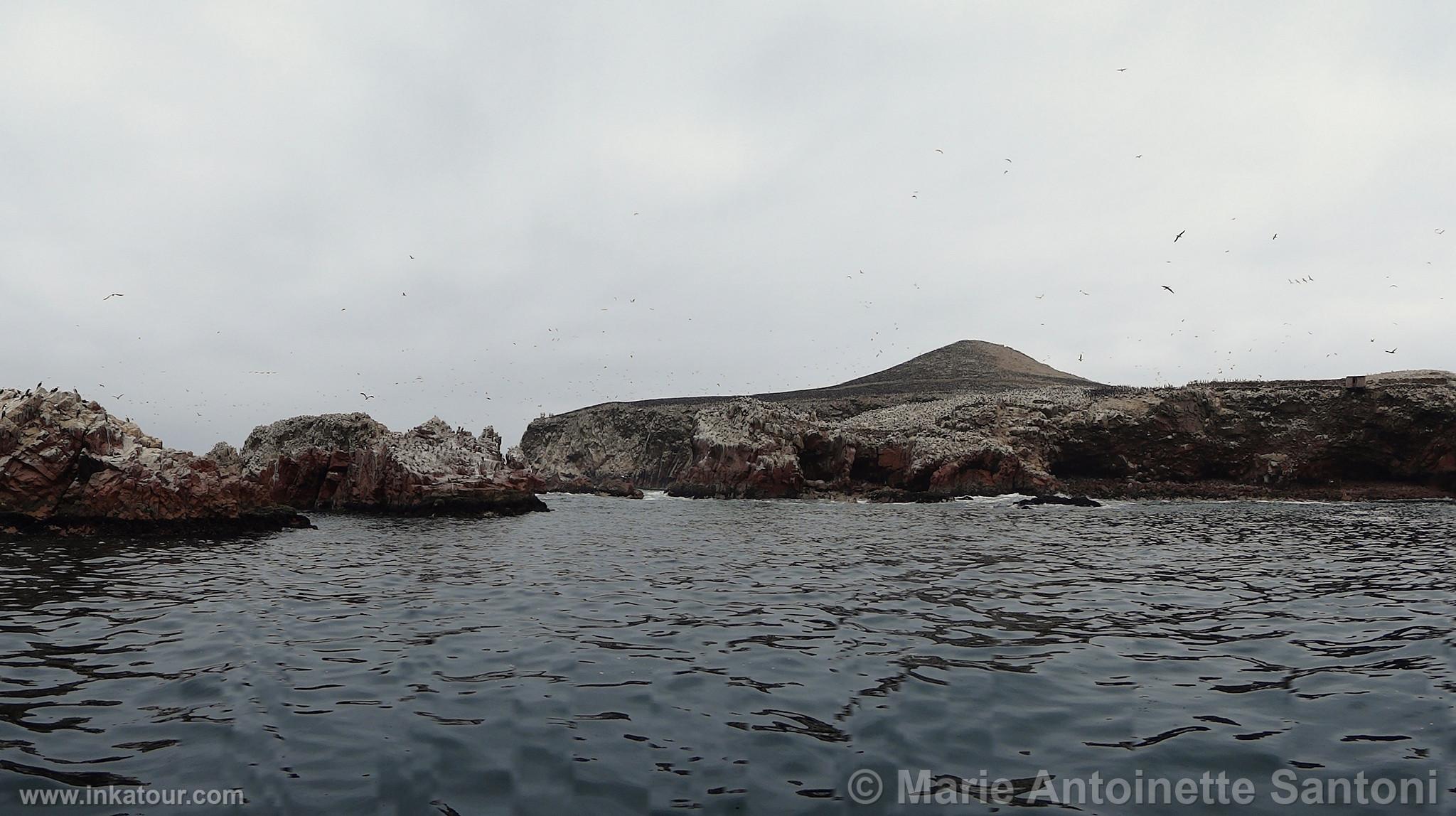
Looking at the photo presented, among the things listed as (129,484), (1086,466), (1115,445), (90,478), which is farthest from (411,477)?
(1115,445)

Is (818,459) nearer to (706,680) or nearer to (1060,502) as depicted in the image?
(1060,502)

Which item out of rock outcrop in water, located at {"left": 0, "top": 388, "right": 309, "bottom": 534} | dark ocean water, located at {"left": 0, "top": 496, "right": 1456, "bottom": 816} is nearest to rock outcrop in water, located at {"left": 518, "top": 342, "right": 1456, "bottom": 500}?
rock outcrop in water, located at {"left": 0, "top": 388, "right": 309, "bottom": 534}

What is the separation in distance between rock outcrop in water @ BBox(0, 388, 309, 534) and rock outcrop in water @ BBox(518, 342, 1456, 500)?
1314 inches

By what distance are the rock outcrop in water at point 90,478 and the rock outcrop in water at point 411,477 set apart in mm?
11193

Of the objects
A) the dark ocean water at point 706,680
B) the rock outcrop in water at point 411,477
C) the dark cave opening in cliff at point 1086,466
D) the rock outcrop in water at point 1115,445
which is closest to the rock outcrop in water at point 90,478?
the dark ocean water at point 706,680

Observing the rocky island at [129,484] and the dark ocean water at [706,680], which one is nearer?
the dark ocean water at [706,680]

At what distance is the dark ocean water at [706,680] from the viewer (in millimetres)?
5480

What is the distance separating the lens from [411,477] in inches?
1500

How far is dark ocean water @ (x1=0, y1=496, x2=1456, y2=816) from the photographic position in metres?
5.48

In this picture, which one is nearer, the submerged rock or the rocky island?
the rocky island

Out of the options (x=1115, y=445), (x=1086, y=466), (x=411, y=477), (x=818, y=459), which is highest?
(x=1115, y=445)

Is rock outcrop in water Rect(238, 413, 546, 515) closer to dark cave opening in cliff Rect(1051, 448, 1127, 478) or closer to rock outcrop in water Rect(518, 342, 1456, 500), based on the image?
rock outcrop in water Rect(518, 342, 1456, 500)

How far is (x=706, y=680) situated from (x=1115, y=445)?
58396mm

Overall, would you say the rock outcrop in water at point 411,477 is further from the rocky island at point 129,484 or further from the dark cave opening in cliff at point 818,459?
the dark cave opening in cliff at point 818,459
